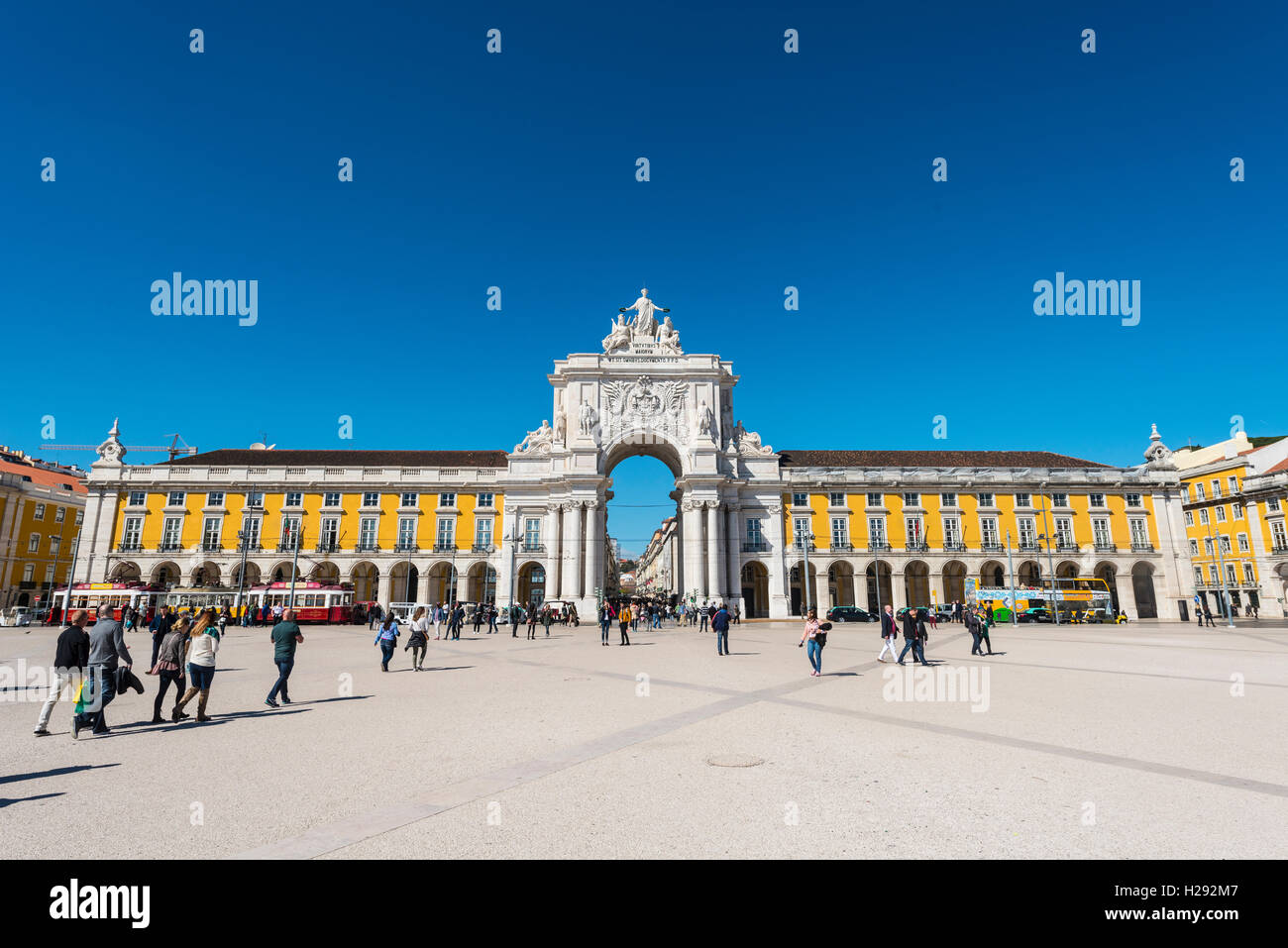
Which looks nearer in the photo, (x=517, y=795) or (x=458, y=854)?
(x=458, y=854)

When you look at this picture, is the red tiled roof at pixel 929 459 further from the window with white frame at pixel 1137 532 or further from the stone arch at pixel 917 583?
the stone arch at pixel 917 583

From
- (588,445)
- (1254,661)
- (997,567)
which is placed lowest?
(1254,661)

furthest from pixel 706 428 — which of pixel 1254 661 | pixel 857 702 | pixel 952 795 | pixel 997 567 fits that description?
pixel 952 795

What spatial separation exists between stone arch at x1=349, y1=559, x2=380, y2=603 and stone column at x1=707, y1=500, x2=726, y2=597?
28612 mm

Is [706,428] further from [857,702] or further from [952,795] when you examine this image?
[952,795]

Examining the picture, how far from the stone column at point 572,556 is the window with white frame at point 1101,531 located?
1710 inches

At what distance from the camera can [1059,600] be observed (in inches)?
1821

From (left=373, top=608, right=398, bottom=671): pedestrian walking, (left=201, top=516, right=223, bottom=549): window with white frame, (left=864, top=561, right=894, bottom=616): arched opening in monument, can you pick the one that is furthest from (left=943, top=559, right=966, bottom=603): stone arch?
(left=201, top=516, right=223, bottom=549): window with white frame

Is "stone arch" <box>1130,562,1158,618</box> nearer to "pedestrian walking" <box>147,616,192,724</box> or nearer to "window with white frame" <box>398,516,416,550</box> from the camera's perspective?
"window with white frame" <box>398,516,416,550</box>

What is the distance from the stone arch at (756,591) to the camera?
5784 centimetres

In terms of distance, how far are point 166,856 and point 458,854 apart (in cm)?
208

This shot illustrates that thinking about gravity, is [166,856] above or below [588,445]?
below

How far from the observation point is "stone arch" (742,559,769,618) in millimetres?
57841
